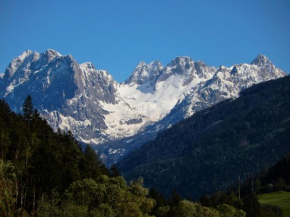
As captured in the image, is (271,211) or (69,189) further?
(271,211)

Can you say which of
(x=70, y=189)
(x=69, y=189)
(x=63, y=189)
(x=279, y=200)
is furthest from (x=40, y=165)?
(x=279, y=200)

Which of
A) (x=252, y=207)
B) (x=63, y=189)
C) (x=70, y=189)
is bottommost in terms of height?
(x=252, y=207)

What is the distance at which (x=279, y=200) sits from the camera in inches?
6850

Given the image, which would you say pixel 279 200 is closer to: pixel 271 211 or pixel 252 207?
pixel 271 211

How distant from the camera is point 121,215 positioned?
93562mm

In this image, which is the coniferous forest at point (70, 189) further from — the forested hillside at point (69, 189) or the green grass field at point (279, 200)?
the green grass field at point (279, 200)

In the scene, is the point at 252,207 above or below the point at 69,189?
below

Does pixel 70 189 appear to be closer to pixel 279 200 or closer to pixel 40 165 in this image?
pixel 40 165

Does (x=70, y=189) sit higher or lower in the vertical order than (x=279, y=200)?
higher

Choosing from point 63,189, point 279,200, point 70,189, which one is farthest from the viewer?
point 279,200

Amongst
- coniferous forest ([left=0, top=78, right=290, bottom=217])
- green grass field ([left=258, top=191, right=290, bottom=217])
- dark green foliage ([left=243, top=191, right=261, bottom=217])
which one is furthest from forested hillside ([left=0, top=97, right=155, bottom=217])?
green grass field ([left=258, top=191, right=290, bottom=217])

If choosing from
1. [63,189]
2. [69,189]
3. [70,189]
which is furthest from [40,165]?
[70,189]

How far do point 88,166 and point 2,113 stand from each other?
39318 millimetres

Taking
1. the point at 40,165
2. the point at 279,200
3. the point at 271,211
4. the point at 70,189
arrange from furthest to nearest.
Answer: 1. the point at 279,200
2. the point at 271,211
3. the point at 40,165
4. the point at 70,189
